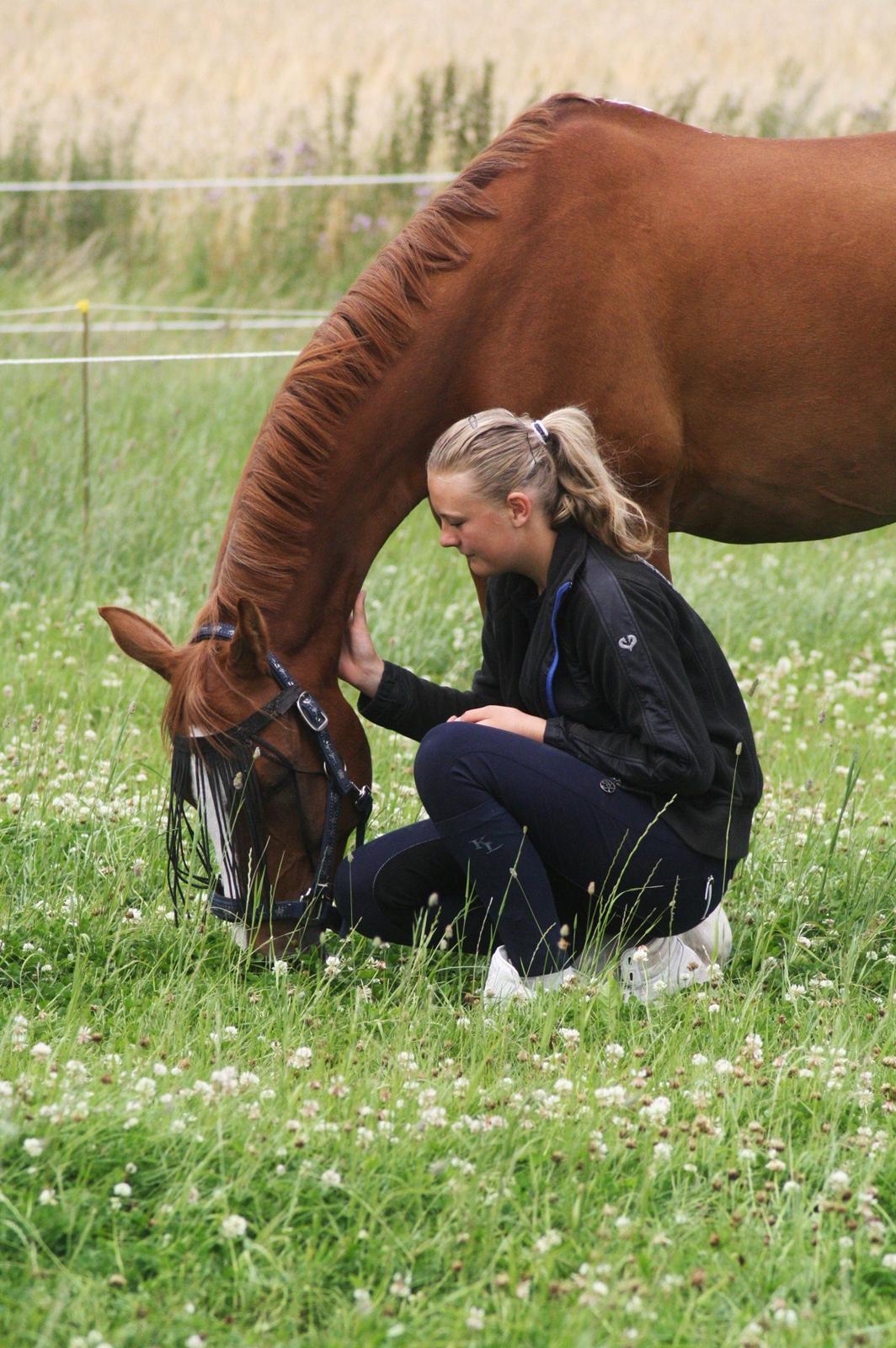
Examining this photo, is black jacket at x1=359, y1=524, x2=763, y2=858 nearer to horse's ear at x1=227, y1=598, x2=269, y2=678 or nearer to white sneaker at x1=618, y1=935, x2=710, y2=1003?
white sneaker at x1=618, y1=935, x2=710, y2=1003

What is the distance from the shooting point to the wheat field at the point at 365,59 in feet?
40.8

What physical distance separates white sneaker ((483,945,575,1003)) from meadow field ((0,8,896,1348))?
2.4 inches

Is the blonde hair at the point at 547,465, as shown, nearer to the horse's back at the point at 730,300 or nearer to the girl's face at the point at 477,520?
the girl's face at the point at 477,520

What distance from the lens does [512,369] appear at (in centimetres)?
379

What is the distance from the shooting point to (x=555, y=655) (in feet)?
11.3

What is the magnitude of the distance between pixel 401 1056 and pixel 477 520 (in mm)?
1197

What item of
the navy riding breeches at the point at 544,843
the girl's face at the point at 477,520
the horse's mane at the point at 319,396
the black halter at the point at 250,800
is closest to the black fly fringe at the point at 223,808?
the black halter at the point at 250,800

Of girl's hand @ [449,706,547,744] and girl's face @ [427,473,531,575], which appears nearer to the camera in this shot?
girl's face @ [427,473,531,575]

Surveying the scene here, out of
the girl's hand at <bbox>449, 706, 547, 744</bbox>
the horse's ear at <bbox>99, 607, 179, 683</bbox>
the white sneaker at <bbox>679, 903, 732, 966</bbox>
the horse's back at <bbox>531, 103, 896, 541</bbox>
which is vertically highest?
the horse's back at <bbox>531, 103, 896, 541</bbox>

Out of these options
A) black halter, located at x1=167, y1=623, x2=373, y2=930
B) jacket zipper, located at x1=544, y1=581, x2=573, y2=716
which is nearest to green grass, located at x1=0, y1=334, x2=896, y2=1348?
black halter, located at x1=167, y1=623, x2=373, y2=930

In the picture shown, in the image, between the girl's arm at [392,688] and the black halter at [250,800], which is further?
the girl's arm at [392,688]

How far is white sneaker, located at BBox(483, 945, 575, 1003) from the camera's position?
3.28 m

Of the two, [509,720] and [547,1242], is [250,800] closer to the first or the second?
[509,720]

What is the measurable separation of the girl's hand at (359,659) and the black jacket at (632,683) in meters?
0.31
